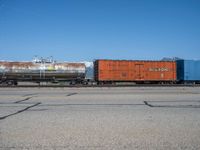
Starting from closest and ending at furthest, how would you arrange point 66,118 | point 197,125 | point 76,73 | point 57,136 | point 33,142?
point 33,142, point 57,136, point 197,125, point 66,118, point 76,73

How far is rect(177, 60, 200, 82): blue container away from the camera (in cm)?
4111

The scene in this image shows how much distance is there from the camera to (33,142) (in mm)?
7242

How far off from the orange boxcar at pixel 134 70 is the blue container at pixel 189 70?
0.98 m

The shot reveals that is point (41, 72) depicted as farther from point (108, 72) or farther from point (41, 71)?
point (108, 72)

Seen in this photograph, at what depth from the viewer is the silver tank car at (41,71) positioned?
39.2 m

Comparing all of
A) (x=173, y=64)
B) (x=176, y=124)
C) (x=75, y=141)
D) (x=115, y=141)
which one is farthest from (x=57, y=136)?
(x=173, y=64)

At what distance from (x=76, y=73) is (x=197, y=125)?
102ft

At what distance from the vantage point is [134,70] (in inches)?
1604

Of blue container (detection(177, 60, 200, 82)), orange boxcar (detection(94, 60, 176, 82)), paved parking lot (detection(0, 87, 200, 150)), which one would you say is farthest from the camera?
blue container (detection(177, 60, 200, 82))

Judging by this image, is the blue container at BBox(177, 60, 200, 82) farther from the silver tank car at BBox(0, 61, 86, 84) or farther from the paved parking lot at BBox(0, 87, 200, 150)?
the paved parking lot at BBox(0, 87, 200, 150)

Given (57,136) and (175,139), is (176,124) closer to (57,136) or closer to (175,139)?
A: (175,139)

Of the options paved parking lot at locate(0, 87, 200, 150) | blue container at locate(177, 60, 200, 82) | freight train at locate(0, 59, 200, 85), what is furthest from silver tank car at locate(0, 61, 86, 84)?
paved parking lot at locate(0, 87, 200, 150)

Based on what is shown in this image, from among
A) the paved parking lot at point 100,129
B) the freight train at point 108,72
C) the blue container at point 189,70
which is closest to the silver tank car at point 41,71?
the freight train at point 108,72

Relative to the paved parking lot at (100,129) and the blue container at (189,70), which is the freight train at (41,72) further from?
the paved parking lot at (100,129)
